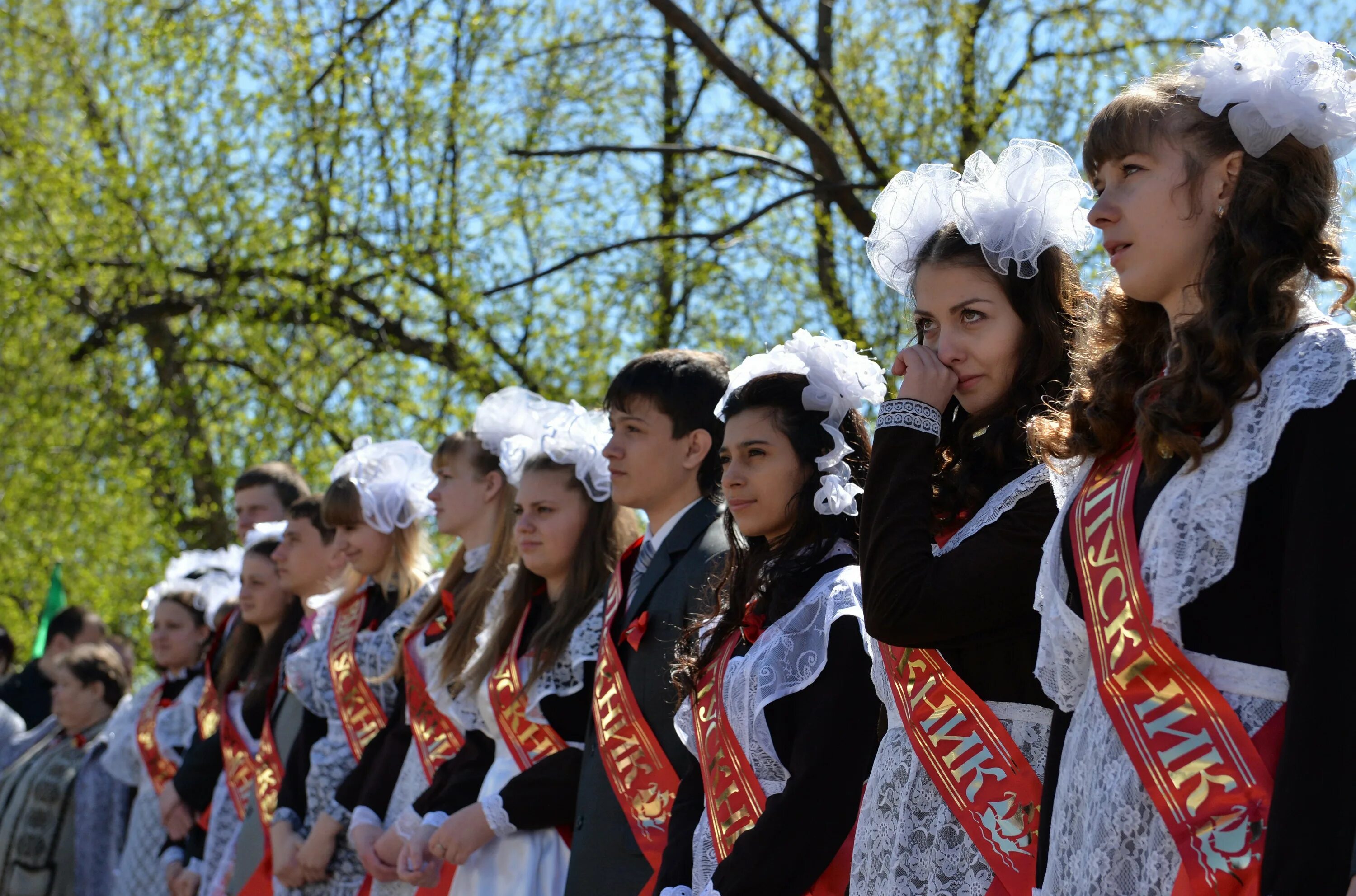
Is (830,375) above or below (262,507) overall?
above

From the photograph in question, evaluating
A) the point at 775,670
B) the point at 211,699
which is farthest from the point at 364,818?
the point at 775,670

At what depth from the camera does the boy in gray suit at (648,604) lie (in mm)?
3479

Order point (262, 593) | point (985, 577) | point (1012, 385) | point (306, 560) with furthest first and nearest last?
point (262, 593)
point (306, 560)
point (1012, 385)
point (985, 577)

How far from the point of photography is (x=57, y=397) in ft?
34.8

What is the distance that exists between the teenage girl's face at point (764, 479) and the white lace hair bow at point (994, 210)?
471 mm

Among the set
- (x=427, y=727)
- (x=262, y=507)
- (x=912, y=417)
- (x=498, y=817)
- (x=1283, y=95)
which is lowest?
(x=498, y=817)

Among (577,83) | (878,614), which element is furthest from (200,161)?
(878,614)

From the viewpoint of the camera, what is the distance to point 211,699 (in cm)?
627

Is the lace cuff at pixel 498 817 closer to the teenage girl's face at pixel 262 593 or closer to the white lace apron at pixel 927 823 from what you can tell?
the white lace apron at pixel 927 823

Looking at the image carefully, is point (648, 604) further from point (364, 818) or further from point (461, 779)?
point (364, 818)

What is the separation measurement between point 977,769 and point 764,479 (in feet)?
3.07

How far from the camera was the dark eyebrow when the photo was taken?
258 cm

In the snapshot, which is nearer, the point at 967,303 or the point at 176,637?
the point at 967,303

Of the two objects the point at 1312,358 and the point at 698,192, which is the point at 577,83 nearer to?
the point at 698,192
